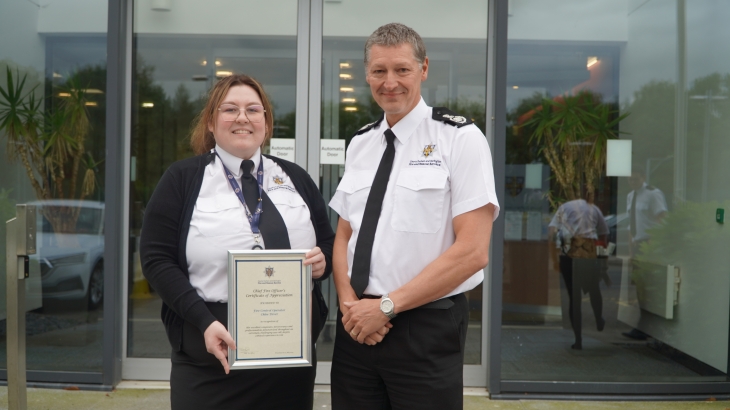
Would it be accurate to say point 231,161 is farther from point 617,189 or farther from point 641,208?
point 641,208

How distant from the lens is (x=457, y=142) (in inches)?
81.0

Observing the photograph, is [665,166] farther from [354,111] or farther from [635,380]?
[354,111]

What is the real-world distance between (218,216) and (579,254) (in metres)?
3.54

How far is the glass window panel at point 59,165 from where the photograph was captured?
16.1ft

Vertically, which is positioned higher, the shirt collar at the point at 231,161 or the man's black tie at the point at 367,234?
the shirt collar at the point at 231,161

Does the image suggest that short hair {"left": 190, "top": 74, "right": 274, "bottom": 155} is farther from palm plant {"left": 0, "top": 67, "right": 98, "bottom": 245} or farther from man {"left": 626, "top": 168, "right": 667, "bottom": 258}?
man {"left": 626, "top": 168, "right": 667, "bottom": 258}

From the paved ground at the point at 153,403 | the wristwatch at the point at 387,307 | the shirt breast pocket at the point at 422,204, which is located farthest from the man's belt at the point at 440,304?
the paved ground at the point at 153,403

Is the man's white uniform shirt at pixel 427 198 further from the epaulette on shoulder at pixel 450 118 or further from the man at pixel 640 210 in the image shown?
the man at pixel 640 210

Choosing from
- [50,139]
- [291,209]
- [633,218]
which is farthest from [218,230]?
[633,218]

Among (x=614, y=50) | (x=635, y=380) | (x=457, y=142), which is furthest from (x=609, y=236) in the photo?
(x=457, y=142)

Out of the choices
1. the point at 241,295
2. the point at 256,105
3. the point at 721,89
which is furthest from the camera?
the point at 721,89

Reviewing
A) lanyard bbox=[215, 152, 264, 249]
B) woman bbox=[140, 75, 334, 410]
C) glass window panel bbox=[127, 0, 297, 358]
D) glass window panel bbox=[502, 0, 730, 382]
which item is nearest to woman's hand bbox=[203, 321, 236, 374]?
woman bbox=[140, 75, 334, 410]

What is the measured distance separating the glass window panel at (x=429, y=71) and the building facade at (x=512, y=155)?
0.02 m

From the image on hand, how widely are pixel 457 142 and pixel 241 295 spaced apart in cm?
82
